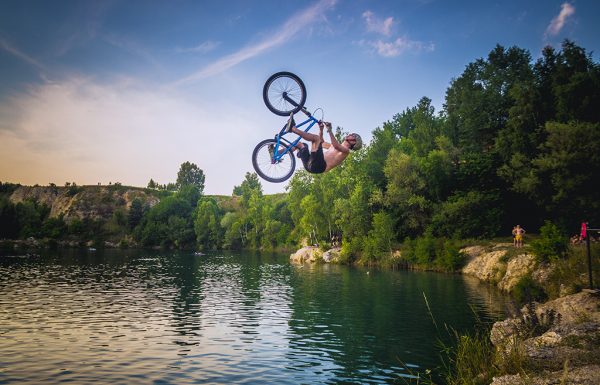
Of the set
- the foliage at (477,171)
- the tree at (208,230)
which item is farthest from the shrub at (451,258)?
the tree at (208,230)

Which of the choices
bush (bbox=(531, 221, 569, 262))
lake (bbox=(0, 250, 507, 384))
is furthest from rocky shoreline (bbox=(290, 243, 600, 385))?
bush (bbox=(531, 221, 569, 262))

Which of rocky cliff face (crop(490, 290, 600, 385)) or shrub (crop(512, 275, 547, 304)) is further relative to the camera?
shrub (crop(512, 275, 547, 304))

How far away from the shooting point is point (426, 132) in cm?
7175

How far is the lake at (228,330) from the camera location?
46.6ft

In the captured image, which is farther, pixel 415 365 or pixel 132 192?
pixel 132 192

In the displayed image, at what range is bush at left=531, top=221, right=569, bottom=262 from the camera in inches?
1122

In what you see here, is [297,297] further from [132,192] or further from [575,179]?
[132,192]

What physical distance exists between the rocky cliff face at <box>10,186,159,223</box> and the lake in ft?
452

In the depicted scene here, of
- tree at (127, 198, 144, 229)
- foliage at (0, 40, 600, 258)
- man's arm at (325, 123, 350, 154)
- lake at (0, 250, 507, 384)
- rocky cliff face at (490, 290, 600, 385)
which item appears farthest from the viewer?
tree at (127, 198, 144, 229)

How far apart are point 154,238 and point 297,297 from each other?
365 feet

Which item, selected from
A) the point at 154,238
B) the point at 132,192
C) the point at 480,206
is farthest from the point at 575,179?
the point at 132,192

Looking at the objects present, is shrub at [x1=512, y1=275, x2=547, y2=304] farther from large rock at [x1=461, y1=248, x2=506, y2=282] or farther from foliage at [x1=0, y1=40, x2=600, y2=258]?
large rock at [x1=461, y1=248, x2=506, y2=282]

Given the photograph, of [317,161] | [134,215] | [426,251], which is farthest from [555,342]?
[134,215]

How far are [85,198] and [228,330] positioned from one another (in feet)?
560
